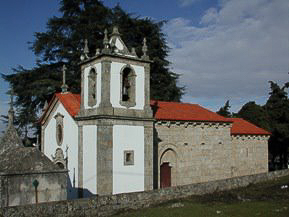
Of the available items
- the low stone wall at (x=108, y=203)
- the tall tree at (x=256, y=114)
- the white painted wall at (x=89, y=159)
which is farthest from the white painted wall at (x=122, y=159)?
the tall tree at (x=256, y=114)

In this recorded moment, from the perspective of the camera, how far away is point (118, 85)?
45.1 feet

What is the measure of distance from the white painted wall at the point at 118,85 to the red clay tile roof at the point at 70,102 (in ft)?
8.90

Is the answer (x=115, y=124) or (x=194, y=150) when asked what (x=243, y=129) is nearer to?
(x=194, y=150)

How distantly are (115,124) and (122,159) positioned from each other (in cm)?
156

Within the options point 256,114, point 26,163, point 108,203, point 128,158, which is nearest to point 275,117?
point 256,114

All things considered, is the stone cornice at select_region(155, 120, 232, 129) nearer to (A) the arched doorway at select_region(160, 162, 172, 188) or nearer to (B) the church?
(B) the church

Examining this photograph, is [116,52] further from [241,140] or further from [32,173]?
[241,140]

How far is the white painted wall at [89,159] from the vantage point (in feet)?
42.8

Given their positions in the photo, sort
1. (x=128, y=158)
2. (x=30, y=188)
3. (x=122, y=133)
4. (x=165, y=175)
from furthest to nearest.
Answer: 1. (x=165, y=175)
2. (x=128, y=158)
3. (x=122, y=133)
4. (x=30, y=188)

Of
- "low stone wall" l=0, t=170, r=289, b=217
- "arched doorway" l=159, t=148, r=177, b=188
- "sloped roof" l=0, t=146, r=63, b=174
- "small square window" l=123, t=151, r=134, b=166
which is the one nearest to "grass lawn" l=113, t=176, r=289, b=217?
"low stone wall" l=0, t=170, r=289, b=217

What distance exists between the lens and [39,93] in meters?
23.8

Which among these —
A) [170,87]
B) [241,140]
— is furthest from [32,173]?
[170,87]

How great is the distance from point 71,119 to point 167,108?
19.2ft

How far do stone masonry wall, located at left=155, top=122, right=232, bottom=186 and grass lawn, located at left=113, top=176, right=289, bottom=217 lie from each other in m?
4.01
